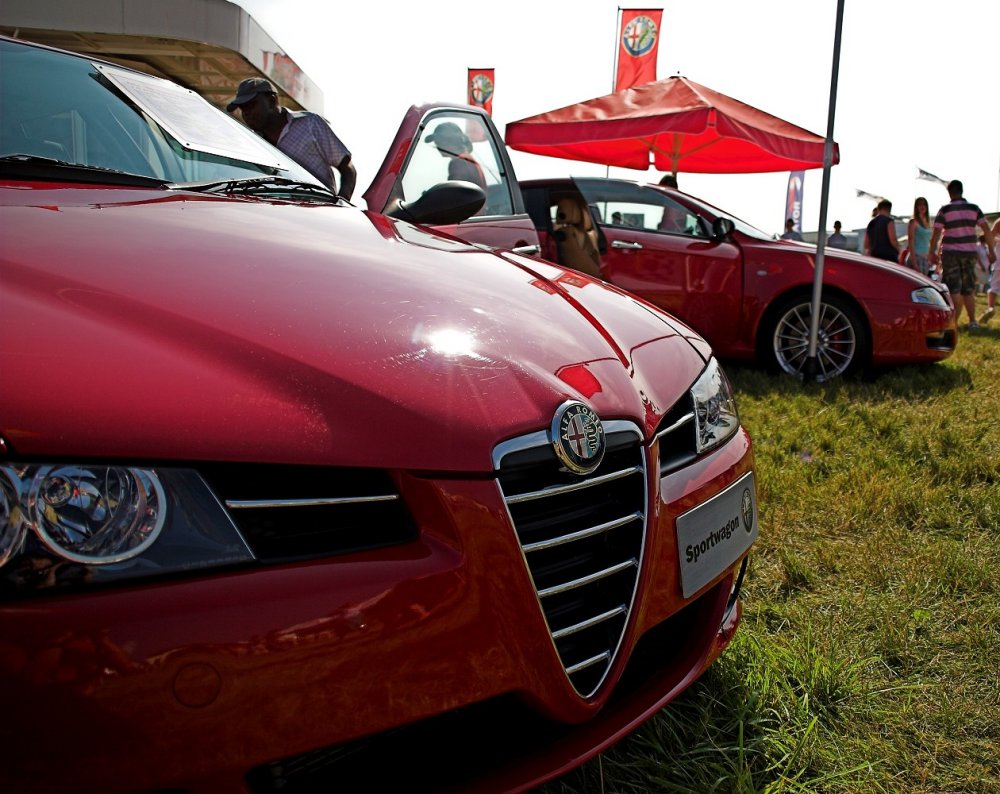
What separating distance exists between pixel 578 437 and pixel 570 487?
0.25 feet

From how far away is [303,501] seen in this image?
3.44 ft

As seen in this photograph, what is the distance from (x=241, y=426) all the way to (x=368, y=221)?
3.79ft

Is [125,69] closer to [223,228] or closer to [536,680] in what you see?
[223,228]

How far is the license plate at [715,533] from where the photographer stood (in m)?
1.47

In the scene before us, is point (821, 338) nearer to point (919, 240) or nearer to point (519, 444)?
point (519, 444)

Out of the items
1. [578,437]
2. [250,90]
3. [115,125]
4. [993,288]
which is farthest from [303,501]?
[993,288]

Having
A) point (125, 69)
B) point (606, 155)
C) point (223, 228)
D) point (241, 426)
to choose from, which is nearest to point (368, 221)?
point (223, 228)

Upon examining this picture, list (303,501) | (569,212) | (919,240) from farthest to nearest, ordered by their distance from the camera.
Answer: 1. (919,240)
2. (569,212)
3. (303,501)

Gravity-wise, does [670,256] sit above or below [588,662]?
above

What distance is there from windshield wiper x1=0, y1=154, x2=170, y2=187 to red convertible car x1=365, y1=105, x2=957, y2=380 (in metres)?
4.03

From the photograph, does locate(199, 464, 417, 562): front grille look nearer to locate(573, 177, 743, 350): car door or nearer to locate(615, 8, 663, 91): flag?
locate(573, 177, 743, 350): car door

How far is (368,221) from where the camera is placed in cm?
208

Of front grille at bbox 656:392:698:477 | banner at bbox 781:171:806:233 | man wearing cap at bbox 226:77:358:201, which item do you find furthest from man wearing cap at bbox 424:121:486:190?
banner at bbox 781:171:806:233

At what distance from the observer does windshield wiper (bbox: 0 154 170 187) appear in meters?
1.71
